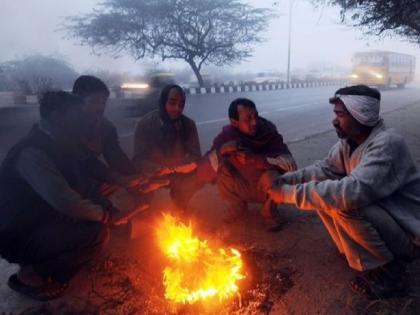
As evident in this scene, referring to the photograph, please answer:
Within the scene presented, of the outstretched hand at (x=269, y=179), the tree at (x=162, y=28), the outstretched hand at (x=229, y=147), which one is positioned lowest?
the outstretched hand at (x=269, y=179)

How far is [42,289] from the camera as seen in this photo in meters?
2.96

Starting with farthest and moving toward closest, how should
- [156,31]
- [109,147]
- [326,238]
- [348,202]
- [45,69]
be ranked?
[45,69] < [156,31] < [109,147] < [326,238] < [348,202]

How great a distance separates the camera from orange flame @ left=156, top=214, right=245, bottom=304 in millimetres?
2773

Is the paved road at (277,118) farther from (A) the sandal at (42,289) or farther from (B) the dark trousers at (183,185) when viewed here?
(A) the sandal at (42,289)

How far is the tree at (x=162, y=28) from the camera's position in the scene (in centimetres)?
2366

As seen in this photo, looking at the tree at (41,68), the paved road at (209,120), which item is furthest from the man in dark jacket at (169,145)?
the tree at (41,68)

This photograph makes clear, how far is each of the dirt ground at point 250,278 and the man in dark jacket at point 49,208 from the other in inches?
9.3

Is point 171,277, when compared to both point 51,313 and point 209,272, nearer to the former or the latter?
point 209,272

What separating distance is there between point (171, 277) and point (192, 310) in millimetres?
343

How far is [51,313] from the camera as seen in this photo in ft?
9.12

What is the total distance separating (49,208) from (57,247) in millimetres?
318

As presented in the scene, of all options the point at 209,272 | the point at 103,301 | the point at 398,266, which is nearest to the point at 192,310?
the point at 209,272

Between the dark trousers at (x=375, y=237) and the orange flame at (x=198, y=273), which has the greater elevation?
the dark trousers at (x=375, y=237)

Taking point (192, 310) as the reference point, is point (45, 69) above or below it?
above
